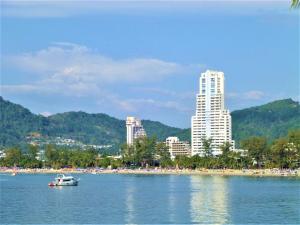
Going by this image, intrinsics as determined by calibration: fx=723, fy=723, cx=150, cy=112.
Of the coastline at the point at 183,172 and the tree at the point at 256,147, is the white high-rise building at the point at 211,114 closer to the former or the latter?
the coastline at the point at 183,172

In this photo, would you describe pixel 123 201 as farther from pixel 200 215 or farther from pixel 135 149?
pixel 135 149

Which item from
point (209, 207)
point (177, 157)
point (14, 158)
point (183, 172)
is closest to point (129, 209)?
point (209, 207)

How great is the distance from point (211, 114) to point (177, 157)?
3472cm

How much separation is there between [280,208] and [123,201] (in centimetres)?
1120

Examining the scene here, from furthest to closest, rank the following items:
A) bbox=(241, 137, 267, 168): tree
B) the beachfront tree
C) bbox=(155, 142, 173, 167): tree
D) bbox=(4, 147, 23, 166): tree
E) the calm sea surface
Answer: bbox=(4, 147, 23, 166): tree, bbox=(155, 142, 173, 167): tree, bbox=(241, 137, 267, 168): tree, the beachfront tree, the calm sea surface

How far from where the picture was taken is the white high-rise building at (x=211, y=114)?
150375mm

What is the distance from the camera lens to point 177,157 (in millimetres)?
119812

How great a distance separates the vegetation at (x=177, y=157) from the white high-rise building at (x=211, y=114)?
27465mm

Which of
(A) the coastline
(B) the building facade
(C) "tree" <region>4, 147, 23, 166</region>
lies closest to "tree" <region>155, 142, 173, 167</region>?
(A) the coastline

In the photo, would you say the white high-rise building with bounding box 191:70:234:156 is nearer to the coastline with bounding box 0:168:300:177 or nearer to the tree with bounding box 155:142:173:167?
the tree with bounding box 155:142:173:167

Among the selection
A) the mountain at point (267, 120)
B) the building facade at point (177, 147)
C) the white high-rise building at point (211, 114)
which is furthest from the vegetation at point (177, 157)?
the mountain at point (267, 120)

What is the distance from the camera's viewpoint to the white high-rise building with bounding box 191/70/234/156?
150375 mm

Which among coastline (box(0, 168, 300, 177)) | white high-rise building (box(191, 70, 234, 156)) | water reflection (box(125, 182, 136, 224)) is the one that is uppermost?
white high-rise building (box(191, 70, 234, 156))

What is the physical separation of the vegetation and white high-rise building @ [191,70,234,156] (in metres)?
27.5
